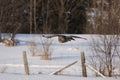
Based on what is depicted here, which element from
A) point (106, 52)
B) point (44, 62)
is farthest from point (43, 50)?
point (106, 52)

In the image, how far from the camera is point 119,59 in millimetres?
15688

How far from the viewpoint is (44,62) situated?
17047 millimetres

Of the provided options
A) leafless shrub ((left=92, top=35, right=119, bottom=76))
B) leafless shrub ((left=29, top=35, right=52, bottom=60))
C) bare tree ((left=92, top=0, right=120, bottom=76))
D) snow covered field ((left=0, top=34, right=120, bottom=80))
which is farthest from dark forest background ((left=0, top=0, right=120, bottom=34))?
leafless shrub ((left=92, top=35, right=119, bottom=76))

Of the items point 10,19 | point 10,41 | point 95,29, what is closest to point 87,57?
point 95,29

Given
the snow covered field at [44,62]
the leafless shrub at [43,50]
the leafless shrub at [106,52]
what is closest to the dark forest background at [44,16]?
the snow covered field at [44,62]

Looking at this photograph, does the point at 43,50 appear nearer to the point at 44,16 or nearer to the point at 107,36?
the point at 107,36

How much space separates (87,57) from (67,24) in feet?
63.2

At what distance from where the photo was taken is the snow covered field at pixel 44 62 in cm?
1275

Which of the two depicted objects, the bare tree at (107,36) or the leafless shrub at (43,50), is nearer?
the bare tree at (107,36)

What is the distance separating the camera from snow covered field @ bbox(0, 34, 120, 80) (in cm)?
1275

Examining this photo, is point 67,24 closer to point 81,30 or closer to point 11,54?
point 81,30

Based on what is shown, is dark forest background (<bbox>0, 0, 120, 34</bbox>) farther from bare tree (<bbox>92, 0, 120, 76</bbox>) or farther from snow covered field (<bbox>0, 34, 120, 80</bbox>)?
bare tree (<bbox>92, 0, 120, 76</bbox>)

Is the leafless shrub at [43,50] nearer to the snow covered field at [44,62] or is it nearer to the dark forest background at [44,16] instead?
the snow covered field at [44,62]

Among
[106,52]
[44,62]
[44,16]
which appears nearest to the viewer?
[106,52]
